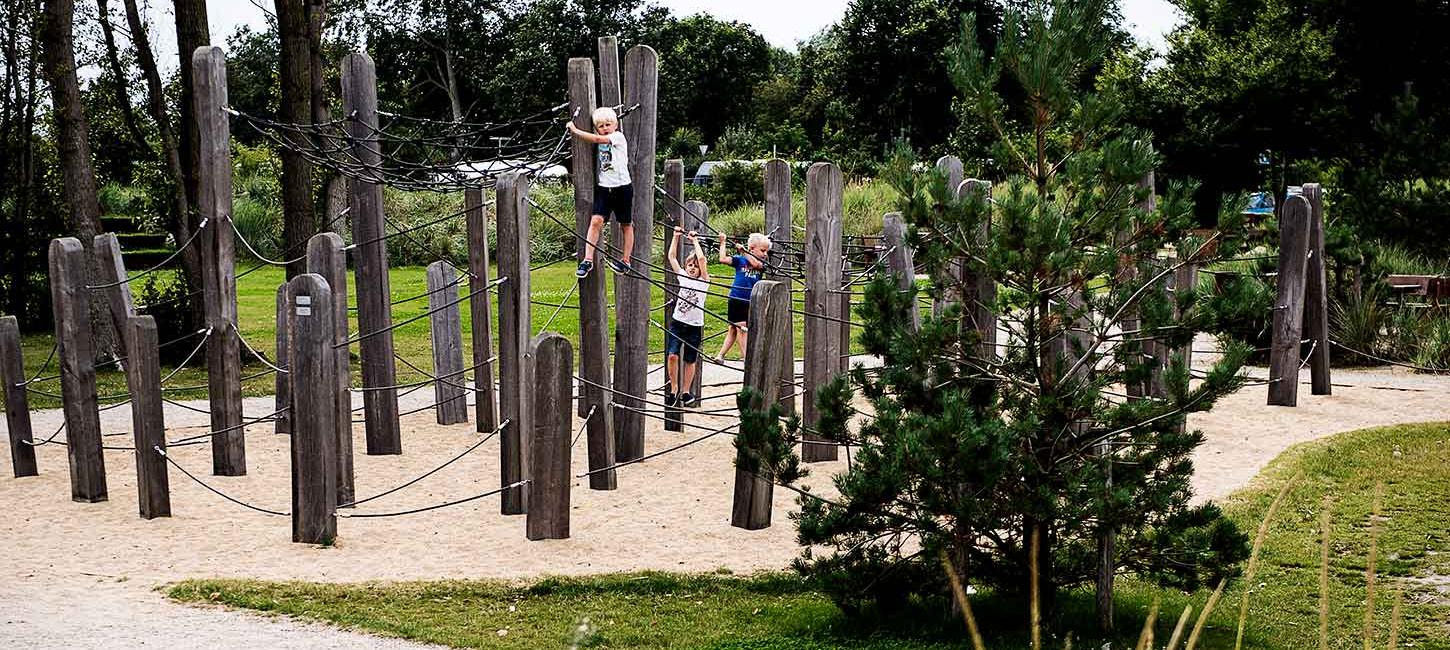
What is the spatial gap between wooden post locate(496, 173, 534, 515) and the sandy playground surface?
54 centimetres

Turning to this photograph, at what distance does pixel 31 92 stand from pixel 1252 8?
71.9ft

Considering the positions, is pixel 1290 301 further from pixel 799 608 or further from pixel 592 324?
pixel 799 608

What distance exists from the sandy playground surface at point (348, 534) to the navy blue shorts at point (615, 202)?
171 centimetres

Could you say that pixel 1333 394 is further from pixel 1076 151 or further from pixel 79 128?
pixel 79 128

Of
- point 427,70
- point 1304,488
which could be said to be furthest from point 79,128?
point 427,70

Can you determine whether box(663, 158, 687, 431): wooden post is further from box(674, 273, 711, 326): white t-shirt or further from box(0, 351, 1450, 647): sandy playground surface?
box(0, 351, 1450, 647): sandy playground surface

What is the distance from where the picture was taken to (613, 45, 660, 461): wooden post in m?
9.27

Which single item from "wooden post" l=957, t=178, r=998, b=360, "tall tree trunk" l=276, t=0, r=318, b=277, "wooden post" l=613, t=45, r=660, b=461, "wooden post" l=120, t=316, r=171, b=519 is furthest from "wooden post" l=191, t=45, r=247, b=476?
"wooden post" l=957, t=178, r=998, b=360

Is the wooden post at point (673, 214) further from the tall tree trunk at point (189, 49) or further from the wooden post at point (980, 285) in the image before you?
the wooden post at point (980, 285)

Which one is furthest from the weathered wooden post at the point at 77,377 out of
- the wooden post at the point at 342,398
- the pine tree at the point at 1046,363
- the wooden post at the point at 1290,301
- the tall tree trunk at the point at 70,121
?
the wooden post at the point at 1290,301

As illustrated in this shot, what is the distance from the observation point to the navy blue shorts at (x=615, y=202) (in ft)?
30.2

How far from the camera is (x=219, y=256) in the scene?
9406mm

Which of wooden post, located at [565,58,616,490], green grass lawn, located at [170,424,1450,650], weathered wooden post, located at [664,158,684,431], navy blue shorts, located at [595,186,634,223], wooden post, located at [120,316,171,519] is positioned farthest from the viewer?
weathered wooden post, located at [664,158,684,431]

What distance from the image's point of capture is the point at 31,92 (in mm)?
19781
